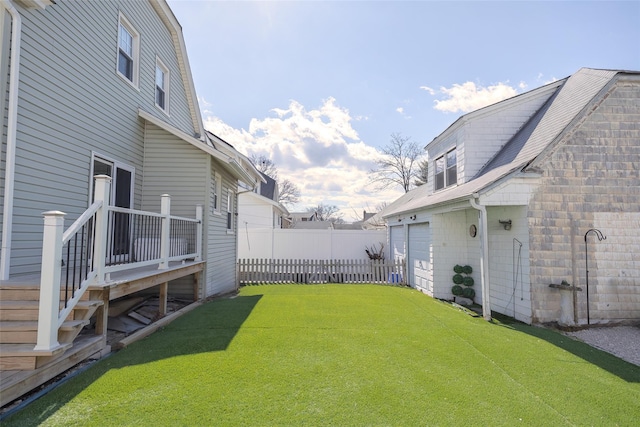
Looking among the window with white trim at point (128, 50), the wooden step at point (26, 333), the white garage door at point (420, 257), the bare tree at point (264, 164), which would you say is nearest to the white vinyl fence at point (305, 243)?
the white garage door at point (420, 257)

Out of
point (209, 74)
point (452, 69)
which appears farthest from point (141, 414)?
point (452, 69)

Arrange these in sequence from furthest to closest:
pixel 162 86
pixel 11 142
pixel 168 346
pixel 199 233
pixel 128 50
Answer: pixel 162 86
pixel 199 233
pixel 128 50
pixel 168 346
pixel 11 142

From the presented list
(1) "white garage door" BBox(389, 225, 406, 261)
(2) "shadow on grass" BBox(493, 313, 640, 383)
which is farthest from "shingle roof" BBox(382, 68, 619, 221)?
(1) "white garage door" BBox(389, 225, 406, 261)

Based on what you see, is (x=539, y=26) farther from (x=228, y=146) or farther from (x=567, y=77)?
(x=228, y=146)

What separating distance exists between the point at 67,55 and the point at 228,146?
10.2 m

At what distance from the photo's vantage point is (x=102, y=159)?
606 cm

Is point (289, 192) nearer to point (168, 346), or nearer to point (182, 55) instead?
point (182, 55)

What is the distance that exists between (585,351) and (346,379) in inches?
159

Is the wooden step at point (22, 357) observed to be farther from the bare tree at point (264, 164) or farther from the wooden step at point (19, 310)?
the bare tree at point (264, 164)

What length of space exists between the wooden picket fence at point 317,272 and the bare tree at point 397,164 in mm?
21226

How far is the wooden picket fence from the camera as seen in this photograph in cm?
1105

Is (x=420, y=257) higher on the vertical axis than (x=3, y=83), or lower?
lower

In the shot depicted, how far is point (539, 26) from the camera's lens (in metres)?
Answer: 7.91

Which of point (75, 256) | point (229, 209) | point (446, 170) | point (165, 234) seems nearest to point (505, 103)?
point (446, 170)
